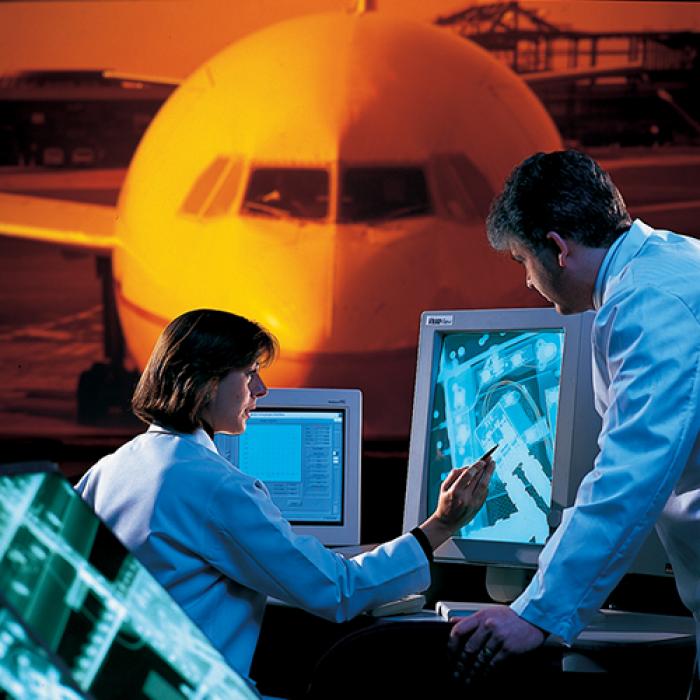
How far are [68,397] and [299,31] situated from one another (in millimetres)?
1763

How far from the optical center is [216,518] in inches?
52.8

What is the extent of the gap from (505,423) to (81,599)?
124 cm

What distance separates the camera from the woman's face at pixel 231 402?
4.95ft

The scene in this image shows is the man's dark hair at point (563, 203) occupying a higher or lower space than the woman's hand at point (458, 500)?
higher

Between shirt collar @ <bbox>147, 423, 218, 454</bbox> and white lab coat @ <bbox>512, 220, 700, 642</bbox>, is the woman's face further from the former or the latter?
white lab coat @ <bbox>512, 220, 700, 642</bbox>

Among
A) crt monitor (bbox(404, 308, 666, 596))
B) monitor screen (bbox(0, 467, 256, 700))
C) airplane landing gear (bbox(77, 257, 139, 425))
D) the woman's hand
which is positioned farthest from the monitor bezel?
airplane landing gear (bbox(77, 257, 139, 425))

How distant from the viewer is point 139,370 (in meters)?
4.45

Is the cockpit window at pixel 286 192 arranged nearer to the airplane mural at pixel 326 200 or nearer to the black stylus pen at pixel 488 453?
the airplane mural at pixel 326 200

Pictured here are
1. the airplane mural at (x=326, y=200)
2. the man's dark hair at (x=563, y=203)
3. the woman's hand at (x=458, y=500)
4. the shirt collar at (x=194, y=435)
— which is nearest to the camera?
the man's dark hair at (x=563, y=203)

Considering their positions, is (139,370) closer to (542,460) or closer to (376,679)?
(542,460)

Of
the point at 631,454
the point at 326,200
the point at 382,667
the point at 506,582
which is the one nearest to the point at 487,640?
the point at 382,667

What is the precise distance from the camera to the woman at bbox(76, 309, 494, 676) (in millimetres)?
1348

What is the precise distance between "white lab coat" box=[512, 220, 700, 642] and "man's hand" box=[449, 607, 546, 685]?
19 millimetres

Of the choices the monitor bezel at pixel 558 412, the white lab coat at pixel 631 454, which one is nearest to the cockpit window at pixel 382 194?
the monitor bezel at pixel 558 412
